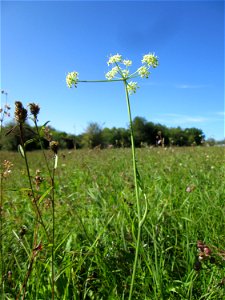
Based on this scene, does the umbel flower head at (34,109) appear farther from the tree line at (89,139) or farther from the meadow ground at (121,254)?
the meadow ground at (121,254)

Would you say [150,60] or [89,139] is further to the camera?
[89,139]

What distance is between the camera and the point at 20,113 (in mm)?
1194

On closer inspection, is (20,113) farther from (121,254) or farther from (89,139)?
(89,139)

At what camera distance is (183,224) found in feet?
8.01

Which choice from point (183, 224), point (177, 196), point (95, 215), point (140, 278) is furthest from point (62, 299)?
point (177, 196)

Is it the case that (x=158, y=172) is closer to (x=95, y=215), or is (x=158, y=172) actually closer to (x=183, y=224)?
(x=95, y=215)

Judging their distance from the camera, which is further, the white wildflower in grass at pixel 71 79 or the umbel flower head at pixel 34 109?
the white wildflower in grass at pixel 71 79

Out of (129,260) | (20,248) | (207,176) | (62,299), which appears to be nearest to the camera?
(62,299)

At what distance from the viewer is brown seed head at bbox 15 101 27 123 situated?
1.18m

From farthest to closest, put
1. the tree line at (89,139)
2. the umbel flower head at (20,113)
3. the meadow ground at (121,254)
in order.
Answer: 1. the meadow ground at (121,254)
2. the tree line at (89,139)
3. the umbel flower head at (20,113)

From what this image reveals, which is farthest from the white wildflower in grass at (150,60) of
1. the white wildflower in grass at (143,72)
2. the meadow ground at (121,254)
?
the meadow ground at (121,254)

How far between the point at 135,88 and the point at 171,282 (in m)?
1.11

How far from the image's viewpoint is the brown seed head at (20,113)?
118 cm

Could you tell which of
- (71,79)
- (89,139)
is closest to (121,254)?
(71,79)
